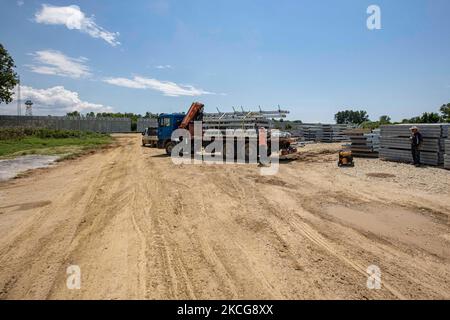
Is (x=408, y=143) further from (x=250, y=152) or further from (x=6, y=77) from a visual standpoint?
(x=6, y=77)

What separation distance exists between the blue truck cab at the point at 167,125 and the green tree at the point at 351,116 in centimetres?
8825

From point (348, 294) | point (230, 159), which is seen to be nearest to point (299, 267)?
point (348, 294)

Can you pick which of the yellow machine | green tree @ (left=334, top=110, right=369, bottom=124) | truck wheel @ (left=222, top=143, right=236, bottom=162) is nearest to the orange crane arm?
truck wheel @ (left=222, top=143, right=236, bottom=162)

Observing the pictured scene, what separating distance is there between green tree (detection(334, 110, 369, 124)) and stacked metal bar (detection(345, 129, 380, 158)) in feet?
284

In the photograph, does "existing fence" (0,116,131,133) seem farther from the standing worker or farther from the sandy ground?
the standing worker

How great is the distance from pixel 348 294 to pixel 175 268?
2.49 m

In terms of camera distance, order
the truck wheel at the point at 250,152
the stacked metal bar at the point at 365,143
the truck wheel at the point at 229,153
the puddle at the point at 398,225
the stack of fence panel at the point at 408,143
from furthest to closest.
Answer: the truck wheel at the point at 229,153, the truck wheel at the point at 250,152, the stacked metal bar at the point at 365,143, the stack of fence panel at the point at 408,143, the puddle at the point at 398,225

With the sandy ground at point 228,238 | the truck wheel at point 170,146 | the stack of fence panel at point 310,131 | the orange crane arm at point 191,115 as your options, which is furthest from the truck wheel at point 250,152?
the stack of fence panel at point 310,131

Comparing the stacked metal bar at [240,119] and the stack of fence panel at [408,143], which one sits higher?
the stacked metal bar at [240,119]

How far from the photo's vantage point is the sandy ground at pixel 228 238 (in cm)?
422

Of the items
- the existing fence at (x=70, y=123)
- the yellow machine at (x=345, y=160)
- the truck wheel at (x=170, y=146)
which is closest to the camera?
the yellow machine at (x=345, y=160)

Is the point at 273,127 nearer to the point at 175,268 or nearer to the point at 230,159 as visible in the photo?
the point at 230,159

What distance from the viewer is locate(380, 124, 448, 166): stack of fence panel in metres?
13.3

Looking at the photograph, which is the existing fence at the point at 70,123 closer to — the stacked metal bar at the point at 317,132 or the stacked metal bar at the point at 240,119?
the stacked metal bar at the point at 317,132
